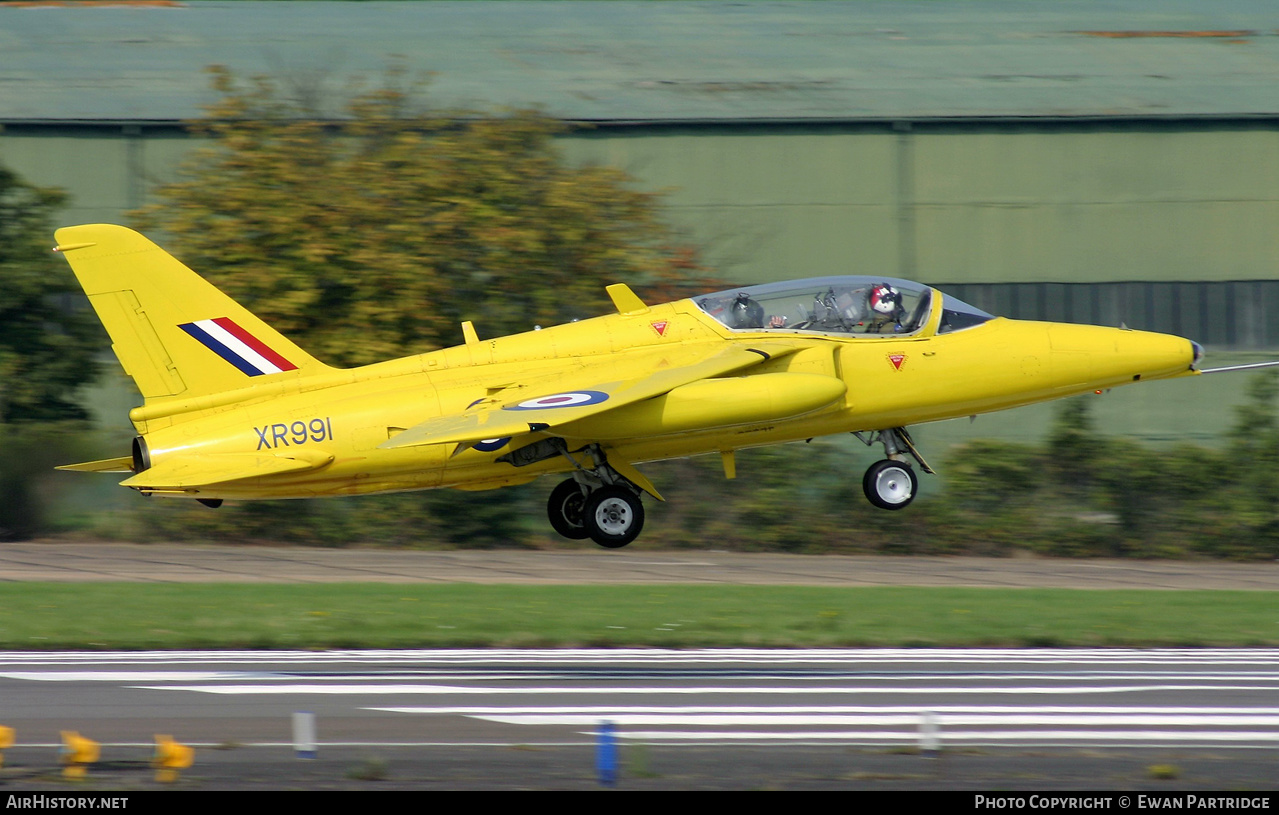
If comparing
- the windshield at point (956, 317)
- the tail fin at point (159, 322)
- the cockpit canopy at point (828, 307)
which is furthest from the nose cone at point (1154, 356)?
the tail fin at point (159, 322)

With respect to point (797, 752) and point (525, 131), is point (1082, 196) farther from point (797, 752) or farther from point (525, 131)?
point (797, 752)

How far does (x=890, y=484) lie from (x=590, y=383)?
340cm

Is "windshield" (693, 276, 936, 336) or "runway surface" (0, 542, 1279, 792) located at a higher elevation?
"windshield" (693, 276, 936, 336)

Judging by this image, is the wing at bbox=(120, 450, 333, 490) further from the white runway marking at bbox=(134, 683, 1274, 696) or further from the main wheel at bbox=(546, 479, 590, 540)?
the white runway marking at bbox=(134, 683, 1274, 696)

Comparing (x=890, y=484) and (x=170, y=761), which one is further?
(x=890, y=484)

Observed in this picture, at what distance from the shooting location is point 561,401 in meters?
15.0

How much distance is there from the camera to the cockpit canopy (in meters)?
16.3

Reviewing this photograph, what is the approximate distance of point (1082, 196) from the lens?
35500mm

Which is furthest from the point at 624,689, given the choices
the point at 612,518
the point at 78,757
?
the point at 78,757

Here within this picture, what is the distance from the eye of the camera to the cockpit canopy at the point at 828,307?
53.4ft

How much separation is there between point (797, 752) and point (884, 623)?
9716 millimetres

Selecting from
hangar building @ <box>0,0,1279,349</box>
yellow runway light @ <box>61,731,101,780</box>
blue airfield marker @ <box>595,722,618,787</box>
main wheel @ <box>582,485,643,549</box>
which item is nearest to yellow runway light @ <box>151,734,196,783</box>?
yellow runway light @ <box>61,731,101,780</box>

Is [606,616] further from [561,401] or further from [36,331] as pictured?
[36,331]

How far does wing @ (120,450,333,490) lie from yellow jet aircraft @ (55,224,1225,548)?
0.07ft
